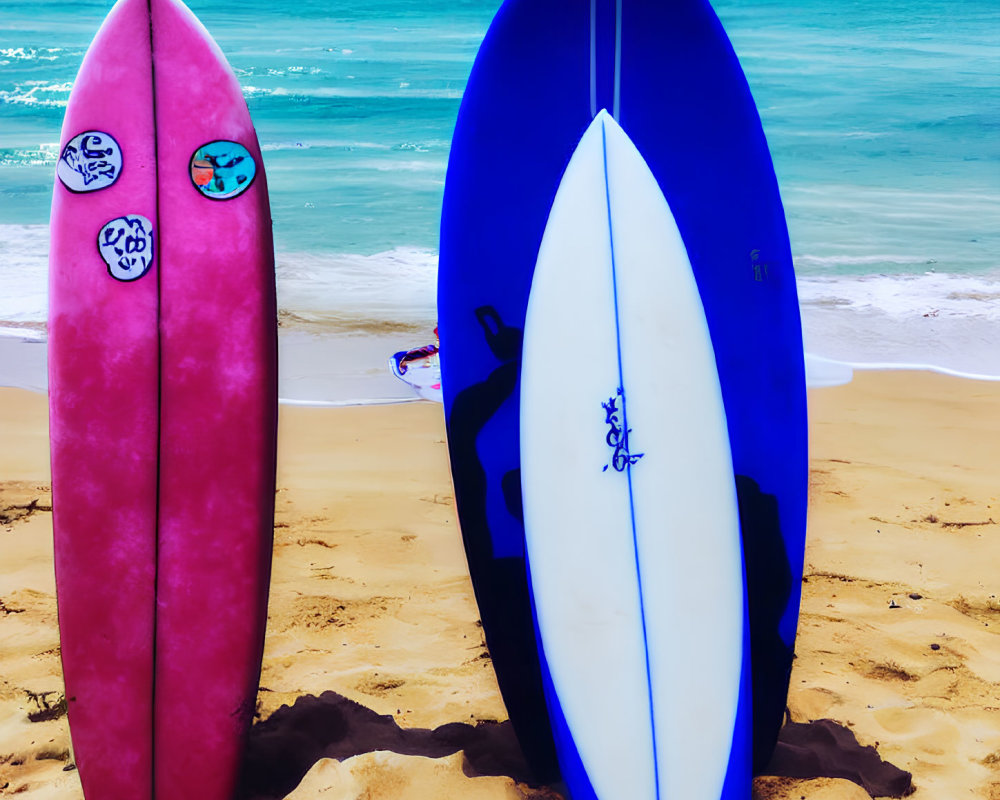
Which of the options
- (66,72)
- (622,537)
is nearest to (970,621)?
(622,537)

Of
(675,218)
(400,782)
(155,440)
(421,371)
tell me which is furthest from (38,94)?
(400,782)

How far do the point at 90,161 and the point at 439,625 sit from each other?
1.65 meters

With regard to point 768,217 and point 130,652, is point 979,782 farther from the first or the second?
point 130,652

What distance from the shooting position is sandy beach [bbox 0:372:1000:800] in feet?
7.76

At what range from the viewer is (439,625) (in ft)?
9.75

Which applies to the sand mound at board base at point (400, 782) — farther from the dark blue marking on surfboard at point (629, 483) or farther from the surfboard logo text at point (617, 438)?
the surfboard logo text at point (617, 438)

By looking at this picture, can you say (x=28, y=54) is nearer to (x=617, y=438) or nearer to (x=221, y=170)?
(x=221, y=170)

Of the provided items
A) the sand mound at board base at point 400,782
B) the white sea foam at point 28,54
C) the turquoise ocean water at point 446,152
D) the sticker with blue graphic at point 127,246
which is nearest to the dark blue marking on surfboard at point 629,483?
the sand mound at board base at point 400,782

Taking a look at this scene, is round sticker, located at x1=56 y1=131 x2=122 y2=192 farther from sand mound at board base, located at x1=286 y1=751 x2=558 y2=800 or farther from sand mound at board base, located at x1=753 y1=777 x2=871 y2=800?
sand mound at board base, located at x1=753 y1=777 x2=871 y2=800

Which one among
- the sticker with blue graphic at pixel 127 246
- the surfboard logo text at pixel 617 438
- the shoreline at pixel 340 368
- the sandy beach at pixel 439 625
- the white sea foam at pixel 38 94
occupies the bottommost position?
the sandy beach at pixel 439 625

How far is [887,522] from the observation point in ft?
11.6

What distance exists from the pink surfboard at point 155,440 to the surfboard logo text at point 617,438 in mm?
802

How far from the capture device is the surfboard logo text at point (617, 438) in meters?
2.21

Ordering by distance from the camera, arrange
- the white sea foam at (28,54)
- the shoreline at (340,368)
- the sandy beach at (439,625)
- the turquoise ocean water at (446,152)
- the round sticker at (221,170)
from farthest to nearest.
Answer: the white sea foam at (28,54) < the turquoise ocean water at (446,152) < the shoreline at (340,368) < the sandy beach at (439,625) < the round sticker at (221,170)
